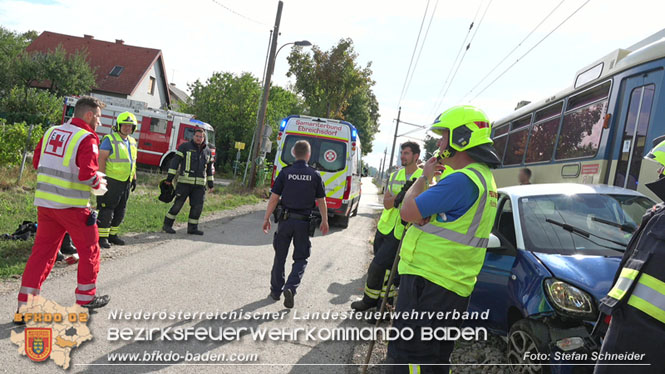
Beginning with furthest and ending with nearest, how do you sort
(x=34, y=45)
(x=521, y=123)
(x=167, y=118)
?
(x=34, y=45) → (x=167, y=118) → (x=521, y=123)

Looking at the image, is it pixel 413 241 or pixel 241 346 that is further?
pixel 241 346

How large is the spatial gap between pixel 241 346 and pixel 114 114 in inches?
764

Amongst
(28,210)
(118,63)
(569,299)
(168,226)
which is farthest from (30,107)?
(569,299)

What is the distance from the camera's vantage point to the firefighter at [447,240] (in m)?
2.45

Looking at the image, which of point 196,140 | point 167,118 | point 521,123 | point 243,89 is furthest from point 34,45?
point 521,123

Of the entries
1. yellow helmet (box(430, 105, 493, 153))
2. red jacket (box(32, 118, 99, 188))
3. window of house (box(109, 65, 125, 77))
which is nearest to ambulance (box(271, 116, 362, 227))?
red jacket (box(32, 118, 99, 188))

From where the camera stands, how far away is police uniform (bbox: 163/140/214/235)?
7828 millimetres

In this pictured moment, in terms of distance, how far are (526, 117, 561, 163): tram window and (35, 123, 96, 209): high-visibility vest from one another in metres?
8.10

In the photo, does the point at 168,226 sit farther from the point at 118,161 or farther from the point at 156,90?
the point at 156,90

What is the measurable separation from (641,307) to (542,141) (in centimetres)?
798

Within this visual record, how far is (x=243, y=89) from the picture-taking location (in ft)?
91.9

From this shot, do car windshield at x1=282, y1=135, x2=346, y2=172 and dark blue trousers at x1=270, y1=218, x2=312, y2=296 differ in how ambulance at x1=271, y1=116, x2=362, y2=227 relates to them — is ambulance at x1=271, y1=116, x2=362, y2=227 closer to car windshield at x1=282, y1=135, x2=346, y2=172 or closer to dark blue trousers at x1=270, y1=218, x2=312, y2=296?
car windshield at x1=282, y1=135, x2=346, y2=172

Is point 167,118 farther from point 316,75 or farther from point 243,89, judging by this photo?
point 316,75

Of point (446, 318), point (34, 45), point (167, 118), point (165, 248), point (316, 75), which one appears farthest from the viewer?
→ point (34, 45)
